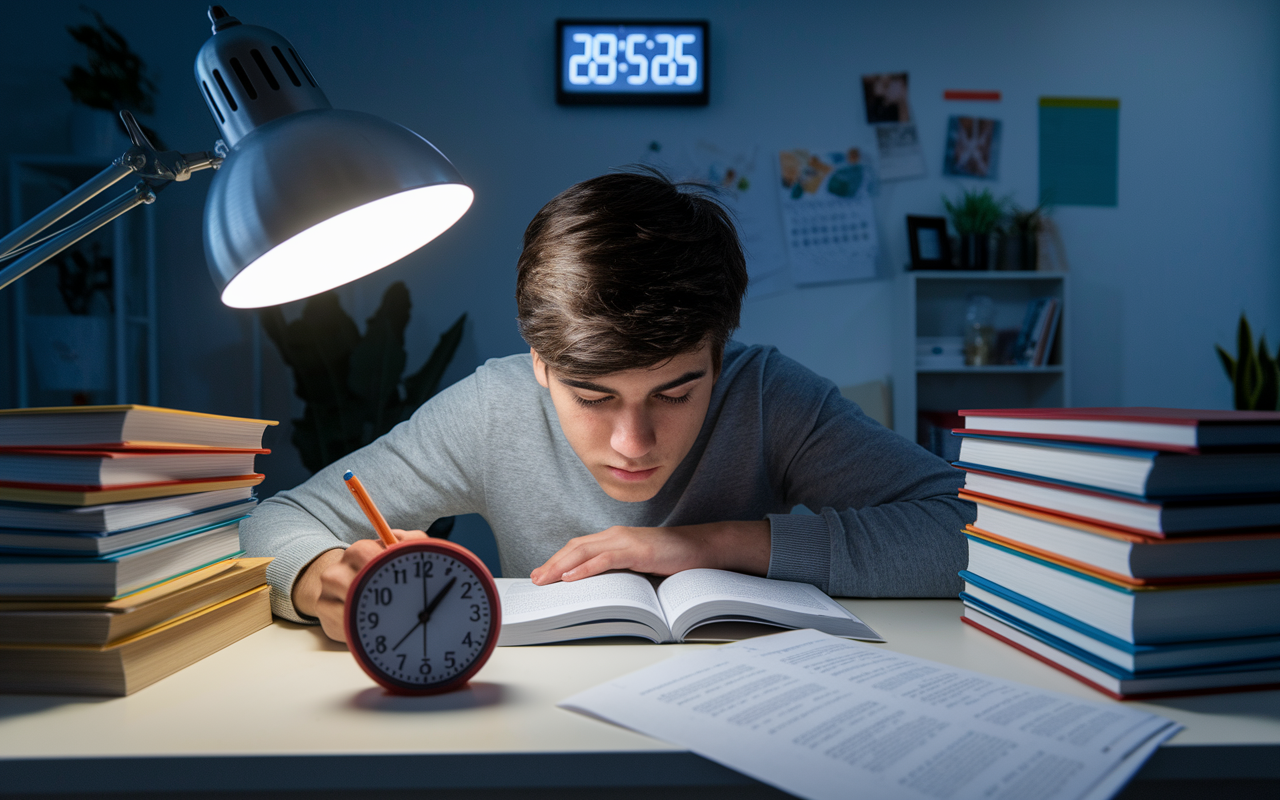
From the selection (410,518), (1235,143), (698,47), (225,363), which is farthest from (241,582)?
(1235,143)

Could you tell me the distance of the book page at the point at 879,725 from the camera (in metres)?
0.43

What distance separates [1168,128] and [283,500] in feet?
11.3

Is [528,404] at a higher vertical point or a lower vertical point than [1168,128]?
lower

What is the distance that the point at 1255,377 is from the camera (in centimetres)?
→ 246

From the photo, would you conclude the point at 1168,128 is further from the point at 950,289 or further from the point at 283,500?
the point at 283,500

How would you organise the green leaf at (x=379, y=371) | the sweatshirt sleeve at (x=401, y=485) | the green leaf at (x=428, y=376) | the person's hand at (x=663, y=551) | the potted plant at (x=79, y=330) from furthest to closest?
the green leaf at (x=428, y=376), the green leaf at (x=379, y=371), the potted plant at (x=79, y=330), the sweatshirt sleeve at (x=401, y=485), the person's hand at (x=663, y=551)

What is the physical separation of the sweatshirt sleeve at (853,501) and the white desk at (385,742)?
0.28 m

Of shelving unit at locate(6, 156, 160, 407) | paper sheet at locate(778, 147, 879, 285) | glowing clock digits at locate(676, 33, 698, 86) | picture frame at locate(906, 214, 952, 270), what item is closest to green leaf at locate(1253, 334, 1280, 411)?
picture frame at locate(906, 214, 952, 270)

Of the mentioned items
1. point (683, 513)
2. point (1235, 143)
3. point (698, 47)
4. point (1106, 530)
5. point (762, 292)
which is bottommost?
point (683, 513)

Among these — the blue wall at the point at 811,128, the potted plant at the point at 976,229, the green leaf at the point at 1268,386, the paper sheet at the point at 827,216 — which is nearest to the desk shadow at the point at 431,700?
the blue wall at the point at 811,128

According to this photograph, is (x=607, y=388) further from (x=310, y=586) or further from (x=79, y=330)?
(x=79, y=330)

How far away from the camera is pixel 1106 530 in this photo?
22.9 inches

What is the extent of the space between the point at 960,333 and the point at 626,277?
240cm

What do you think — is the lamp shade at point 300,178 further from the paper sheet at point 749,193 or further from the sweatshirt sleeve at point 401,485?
the paper sheet at point 749,193
